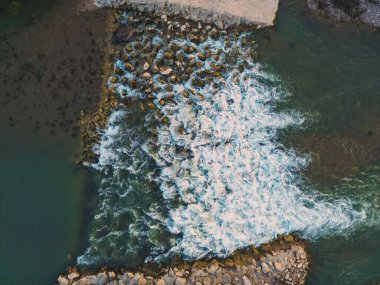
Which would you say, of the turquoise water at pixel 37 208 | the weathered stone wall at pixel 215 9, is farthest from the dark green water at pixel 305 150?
the weathered stone wall at pixel 215 9

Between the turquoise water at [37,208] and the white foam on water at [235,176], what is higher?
the white foam on water at [235,176]

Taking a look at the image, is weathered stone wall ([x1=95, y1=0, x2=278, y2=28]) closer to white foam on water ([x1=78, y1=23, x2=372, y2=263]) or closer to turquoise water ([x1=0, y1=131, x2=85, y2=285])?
white foam on water ([x1=78, y1=23, x2=372, y2=263])

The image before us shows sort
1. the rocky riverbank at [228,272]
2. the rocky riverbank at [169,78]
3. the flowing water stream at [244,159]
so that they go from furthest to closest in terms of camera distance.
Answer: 1. the flowing water stream at [244,159]
2. the rocky riverbank at [169,78]
3. the rocky riverbank at [228,272]

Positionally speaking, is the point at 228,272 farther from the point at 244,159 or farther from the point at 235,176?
the point at 244,159

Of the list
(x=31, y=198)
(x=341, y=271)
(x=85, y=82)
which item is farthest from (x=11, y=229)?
(x=341, y=271)

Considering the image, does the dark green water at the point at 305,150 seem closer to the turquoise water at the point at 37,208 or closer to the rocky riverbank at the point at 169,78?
the turquoise water at the point at 37,208

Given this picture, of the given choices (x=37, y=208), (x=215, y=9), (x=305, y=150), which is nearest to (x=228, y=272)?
(x=305, y=150)

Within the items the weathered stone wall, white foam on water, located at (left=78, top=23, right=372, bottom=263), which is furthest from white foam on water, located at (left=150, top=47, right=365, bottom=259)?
the weathered stone wall
